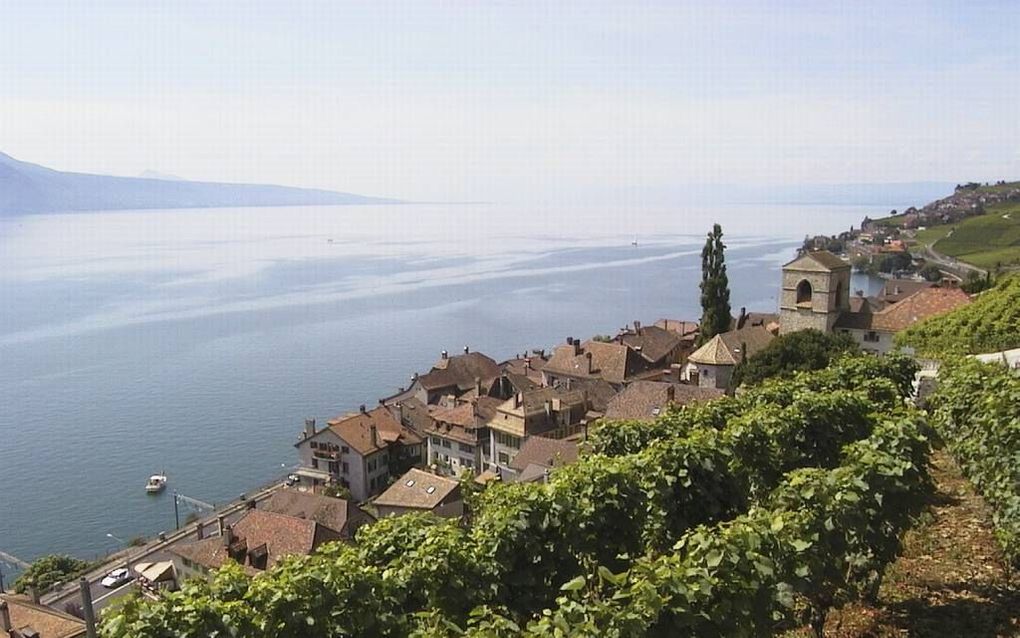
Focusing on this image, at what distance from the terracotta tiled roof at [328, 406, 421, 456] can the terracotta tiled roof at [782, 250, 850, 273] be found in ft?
95.9

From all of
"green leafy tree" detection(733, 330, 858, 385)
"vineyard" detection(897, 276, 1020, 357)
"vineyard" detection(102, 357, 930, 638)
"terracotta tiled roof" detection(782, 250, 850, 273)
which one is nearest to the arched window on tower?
"terracotta tiled roof" detection(782, 250, 850, 273)

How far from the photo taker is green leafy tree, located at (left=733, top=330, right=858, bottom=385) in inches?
1497

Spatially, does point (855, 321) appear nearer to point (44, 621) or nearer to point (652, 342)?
point (652, 342)

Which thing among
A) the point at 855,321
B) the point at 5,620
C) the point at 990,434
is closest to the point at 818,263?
the point at 855,321

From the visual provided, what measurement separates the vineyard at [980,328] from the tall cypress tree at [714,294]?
26.1 meters

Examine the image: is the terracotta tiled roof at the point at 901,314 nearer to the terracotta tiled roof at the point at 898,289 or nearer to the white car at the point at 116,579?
the terracotta tiled roof at the point at 898,289

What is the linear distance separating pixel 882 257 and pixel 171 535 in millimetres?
158622

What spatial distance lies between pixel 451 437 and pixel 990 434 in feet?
139

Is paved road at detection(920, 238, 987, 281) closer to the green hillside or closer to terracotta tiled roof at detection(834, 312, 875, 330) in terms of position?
the green hillside

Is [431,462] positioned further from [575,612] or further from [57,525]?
[575,612]

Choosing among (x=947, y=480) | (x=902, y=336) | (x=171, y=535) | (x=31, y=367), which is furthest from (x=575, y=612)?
(x=31, y=367)

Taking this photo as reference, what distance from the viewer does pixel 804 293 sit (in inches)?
1981

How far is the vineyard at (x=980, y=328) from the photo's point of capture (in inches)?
1140

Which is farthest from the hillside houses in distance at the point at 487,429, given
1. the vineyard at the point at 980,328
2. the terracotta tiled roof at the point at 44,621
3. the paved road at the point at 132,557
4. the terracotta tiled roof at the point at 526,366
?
the vineyard at the point at 980,328
